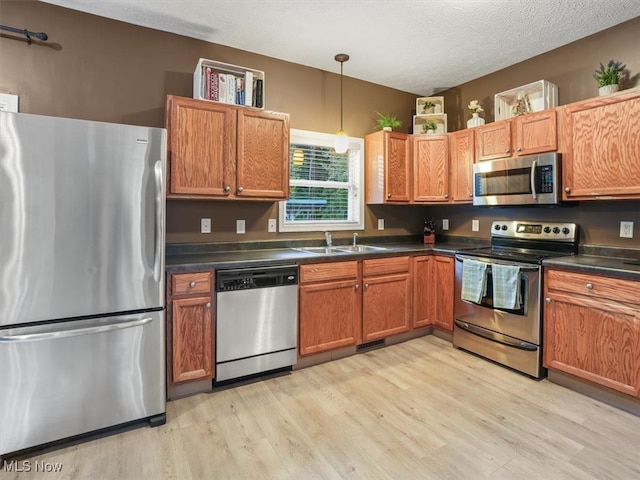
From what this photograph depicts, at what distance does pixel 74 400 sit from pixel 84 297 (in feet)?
1.85

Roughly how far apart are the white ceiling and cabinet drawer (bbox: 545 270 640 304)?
183 centimetres

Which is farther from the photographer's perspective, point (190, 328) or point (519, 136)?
point (519, 136)

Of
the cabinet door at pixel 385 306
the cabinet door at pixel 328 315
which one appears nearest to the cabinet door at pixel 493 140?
the cabinet door at pixel 385 306

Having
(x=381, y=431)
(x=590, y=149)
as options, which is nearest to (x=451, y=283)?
(x=590, y=149)

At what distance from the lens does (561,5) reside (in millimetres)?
2473

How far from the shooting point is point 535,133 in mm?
2941

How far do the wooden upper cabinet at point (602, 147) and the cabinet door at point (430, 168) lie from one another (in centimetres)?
113

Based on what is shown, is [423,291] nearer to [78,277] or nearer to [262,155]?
[262,155]

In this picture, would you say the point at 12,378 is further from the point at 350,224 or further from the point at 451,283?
the point at 451,283

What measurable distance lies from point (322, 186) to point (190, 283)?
1.79 meters

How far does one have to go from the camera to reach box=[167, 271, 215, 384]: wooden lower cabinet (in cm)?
233

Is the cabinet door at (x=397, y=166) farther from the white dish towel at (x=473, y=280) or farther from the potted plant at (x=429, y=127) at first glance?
the white dish towel at (x=473, y=280)

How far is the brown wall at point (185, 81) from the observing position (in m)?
2.44

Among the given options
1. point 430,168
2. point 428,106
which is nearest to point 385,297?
point 430,168
